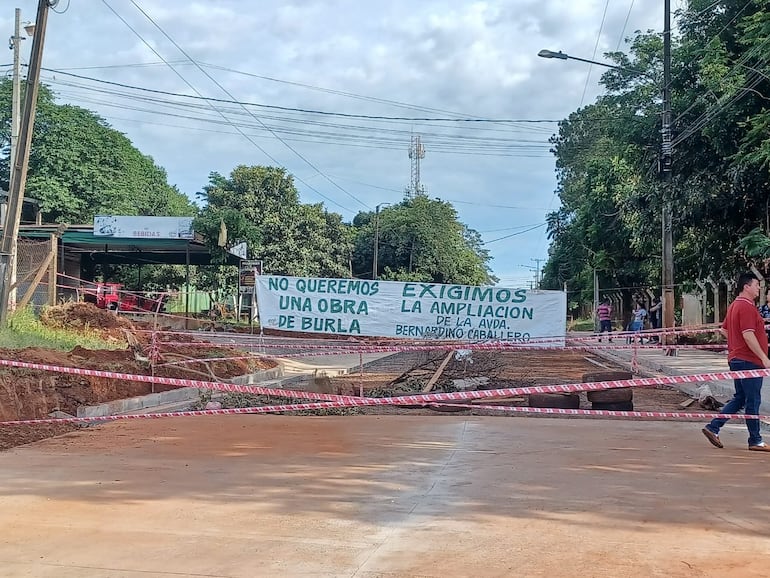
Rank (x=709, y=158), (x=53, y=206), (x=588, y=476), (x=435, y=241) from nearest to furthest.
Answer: (x=588, y=476) → (x=709, y=158) → (x=53, y=206) → (x=435, y=241)

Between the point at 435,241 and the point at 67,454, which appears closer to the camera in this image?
the point at 67,454

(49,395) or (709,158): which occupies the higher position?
(709,158)

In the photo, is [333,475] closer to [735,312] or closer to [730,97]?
[735,312]

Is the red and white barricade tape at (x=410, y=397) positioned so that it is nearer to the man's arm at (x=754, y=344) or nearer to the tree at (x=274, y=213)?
the man's arm at (x=754, y=344)

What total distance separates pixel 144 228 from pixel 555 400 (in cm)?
2552

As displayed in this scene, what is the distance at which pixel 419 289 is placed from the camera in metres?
15.7

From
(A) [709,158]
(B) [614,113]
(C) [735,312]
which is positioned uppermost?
(B) [614,113]

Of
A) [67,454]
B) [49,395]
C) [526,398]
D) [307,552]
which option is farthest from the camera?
[526,398]

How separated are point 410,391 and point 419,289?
3.50 meters

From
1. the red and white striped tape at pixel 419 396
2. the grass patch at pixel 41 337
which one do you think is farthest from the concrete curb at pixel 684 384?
the grass patch at pixel 41 337

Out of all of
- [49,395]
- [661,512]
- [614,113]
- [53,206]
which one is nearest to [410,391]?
[49,395]

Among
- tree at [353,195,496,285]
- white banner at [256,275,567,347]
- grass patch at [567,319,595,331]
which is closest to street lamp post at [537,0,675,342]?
white banner at [256,275,567,347]

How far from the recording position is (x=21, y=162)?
43.4 feet

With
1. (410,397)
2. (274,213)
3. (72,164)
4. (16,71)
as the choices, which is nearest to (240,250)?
(274,213)
